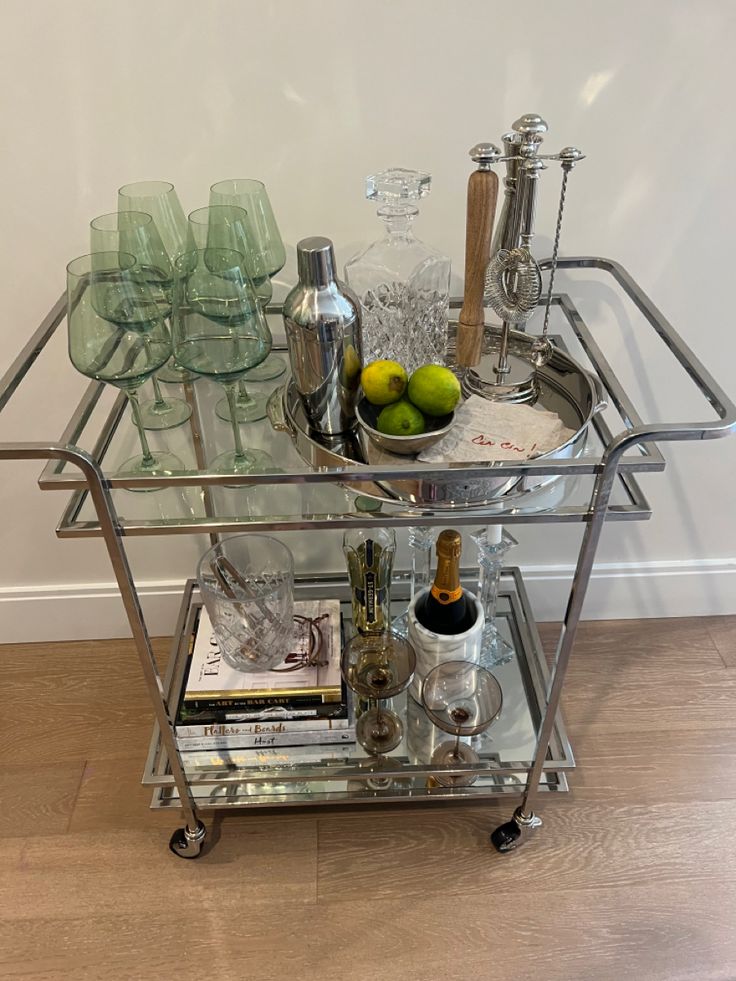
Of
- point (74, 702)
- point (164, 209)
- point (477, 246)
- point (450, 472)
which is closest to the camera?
point (450, 472)

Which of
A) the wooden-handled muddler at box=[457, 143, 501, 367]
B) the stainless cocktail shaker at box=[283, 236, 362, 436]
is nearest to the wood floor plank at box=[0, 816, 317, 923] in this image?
the stainless cocktail shaker at box=[283, 236, 362, 436]

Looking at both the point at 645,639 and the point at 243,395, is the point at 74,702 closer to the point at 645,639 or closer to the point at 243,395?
the point at 243,395

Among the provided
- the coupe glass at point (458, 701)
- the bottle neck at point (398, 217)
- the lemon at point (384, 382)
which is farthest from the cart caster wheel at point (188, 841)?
the bottle neck at point (398, 217)

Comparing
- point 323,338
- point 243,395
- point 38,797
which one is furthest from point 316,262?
point 38,797

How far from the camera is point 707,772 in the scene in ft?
4.73

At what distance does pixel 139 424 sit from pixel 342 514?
0.35 m

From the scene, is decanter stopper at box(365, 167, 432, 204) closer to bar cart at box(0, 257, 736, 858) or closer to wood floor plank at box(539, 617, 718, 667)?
bar cart at box(0, 257, 736, 858)

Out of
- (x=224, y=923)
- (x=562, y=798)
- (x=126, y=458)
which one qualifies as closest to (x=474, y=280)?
(x=126, y=458)

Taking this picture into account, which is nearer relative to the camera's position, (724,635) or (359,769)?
(359,769)

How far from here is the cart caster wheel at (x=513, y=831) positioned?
1.30m

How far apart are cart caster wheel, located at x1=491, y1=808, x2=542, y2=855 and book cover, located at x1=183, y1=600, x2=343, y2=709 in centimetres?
37

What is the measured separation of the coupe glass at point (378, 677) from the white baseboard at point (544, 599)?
438 millimetres

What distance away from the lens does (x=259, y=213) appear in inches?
42.1

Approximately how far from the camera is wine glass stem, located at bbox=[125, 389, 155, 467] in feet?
3.35
